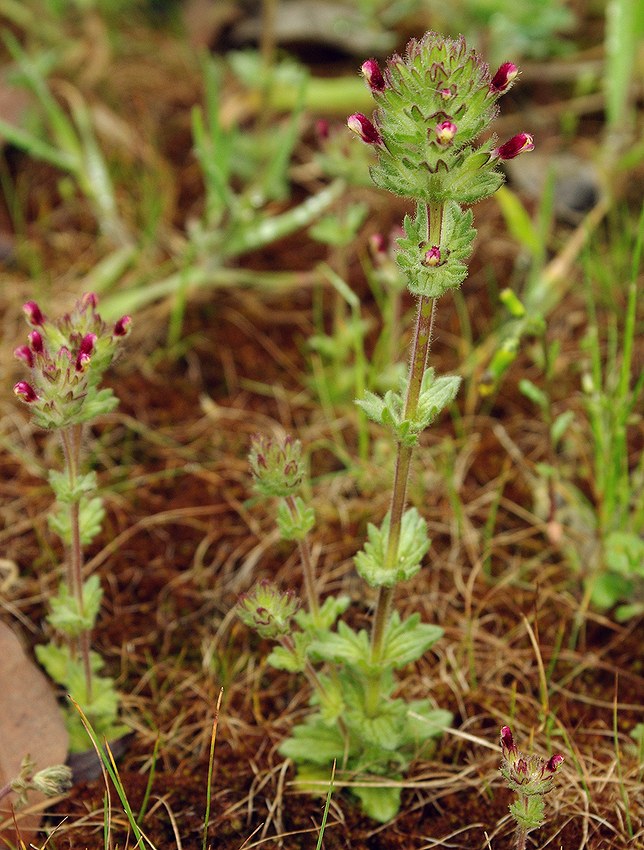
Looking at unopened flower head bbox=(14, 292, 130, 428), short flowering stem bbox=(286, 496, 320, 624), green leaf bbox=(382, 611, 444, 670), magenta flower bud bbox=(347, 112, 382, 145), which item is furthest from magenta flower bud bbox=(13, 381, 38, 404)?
green leaf bbox=(382, 611, 444, 670)

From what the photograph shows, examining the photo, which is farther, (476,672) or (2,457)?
(2,457)

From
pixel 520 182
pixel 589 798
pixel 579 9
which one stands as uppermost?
pixel 579 9

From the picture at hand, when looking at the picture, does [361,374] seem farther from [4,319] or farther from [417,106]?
[4,319]

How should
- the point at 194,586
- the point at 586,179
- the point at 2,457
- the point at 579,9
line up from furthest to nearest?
the point at 579,9 < the point at 586,179 < the point at 2,457 < the point at 194,586

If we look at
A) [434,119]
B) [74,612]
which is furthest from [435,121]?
[74,612]

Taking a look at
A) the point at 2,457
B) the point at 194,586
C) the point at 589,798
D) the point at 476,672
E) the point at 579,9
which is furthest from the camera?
the point at 579,9

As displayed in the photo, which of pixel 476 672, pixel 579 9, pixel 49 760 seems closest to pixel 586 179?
pixel 579 9

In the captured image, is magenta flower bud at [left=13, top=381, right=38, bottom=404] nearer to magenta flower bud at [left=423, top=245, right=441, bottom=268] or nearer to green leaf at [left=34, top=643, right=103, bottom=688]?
green leaf at [left=34, top=643, right=103, bottom=688]
